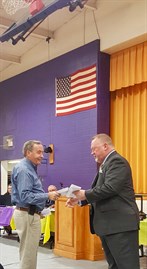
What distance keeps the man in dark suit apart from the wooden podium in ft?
9.14

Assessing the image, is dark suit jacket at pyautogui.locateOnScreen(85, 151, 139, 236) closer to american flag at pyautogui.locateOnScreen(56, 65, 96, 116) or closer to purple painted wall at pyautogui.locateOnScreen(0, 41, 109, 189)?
purple painted wall at pyautogui.locateOnScreen(0, 41, 109, 189)

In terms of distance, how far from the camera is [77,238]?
5.60 meters

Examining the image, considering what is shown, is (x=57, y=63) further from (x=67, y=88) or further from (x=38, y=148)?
(x=38, y=148)

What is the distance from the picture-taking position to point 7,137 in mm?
9328

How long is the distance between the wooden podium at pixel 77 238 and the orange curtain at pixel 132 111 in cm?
109

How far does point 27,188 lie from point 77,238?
8.71 feet

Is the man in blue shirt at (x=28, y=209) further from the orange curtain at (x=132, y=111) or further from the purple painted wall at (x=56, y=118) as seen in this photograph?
the purple painted wall at (x=56, y=118)

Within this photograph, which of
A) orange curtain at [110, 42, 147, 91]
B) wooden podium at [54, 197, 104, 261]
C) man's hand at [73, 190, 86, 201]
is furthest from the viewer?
→ orange curtain at [110, 42, 147, 91]

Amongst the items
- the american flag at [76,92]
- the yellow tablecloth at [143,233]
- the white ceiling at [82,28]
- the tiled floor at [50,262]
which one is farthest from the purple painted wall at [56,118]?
the yellow tablecloth at [143,233]

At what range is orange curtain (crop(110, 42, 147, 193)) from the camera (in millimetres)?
6102

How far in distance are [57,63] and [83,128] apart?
1.67 meters

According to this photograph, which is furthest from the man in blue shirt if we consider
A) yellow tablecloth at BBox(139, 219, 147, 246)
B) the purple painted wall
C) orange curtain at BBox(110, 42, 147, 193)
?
the purple painted wall

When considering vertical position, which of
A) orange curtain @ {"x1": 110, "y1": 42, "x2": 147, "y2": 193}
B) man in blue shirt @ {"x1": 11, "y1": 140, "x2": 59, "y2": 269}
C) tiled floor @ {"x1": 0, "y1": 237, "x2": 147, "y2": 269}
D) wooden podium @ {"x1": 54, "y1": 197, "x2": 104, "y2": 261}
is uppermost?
orange curtain @ {"x1": 110, "y1": 42, "x2": 147, "y2": 193}

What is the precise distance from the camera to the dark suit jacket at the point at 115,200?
8.93ft
